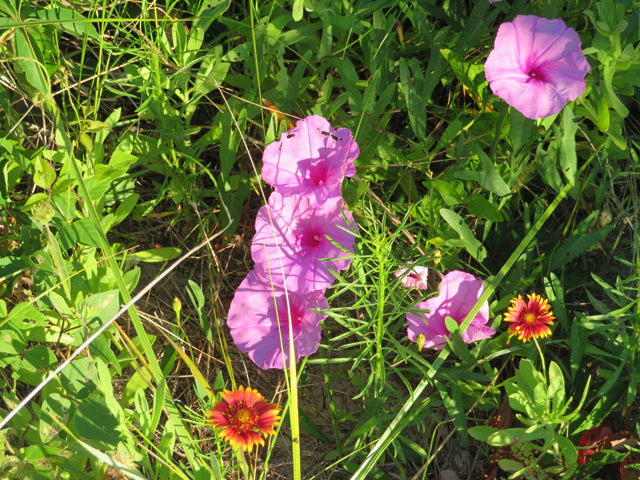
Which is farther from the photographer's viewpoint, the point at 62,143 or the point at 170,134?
the point at 170,134

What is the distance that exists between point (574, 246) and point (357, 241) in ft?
2.21

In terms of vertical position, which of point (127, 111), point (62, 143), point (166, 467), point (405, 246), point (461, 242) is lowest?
point (166, 467)

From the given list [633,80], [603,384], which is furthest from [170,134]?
[603,384]

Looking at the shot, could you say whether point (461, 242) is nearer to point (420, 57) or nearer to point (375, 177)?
point (375, 177)

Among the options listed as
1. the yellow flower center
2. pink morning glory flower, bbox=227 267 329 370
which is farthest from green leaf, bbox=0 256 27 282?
the yellow flower center

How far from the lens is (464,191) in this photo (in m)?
1.57

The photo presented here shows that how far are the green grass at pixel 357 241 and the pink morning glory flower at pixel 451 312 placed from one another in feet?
0.16

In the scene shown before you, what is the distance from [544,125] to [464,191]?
282mm

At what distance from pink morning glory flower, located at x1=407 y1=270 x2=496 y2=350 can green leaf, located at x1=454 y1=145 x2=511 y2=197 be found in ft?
0.87

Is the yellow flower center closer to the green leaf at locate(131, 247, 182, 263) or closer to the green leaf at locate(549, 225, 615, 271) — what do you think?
the green leaf at locate(131, 247, 182, 263)

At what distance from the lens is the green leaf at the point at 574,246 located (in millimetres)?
1581

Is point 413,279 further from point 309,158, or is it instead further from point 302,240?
point 309,158

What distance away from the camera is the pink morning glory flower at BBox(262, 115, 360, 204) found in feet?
4.57

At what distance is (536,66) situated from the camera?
55.4 inches
